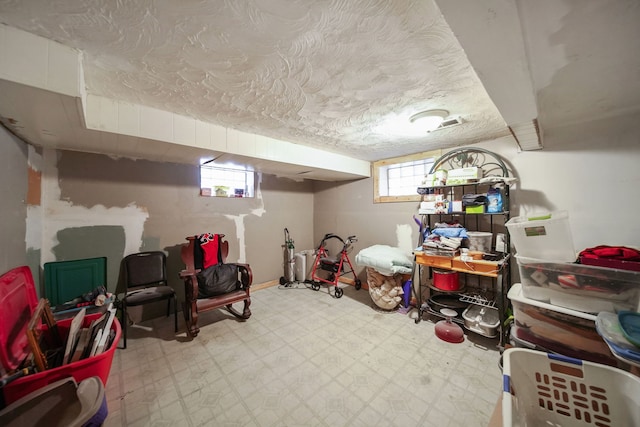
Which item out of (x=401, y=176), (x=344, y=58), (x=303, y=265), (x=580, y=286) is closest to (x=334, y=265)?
(x=303, y=265)

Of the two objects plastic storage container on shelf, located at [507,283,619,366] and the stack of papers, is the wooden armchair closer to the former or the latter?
the stack of papers

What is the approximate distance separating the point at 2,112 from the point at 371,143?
291 centimetres

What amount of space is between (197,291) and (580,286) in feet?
10.3

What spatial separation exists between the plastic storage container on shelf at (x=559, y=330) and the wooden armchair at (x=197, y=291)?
2.55 m

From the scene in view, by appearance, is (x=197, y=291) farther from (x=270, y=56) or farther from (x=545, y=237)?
(x=545, y=237)

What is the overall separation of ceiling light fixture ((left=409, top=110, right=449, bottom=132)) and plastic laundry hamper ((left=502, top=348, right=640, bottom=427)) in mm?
1667

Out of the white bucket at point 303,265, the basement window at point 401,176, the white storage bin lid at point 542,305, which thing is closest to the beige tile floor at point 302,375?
the white storage bin lid at point 542,305

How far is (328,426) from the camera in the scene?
1.40 metres

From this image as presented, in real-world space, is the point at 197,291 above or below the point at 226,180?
below

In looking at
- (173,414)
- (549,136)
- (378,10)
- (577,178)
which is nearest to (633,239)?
(577,178)

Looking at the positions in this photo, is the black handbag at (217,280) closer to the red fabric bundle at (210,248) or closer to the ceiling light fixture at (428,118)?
the red fabric bundle at (210,248)

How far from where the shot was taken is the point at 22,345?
1298mm

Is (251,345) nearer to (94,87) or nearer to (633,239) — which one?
(94,87)

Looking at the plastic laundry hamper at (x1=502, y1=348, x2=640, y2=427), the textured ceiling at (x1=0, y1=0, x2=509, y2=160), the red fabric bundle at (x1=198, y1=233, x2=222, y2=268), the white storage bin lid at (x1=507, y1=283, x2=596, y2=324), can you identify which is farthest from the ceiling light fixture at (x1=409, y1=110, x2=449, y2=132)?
the red fabric bundle at (x1=198, y1=233, x2=222, y2=268)
